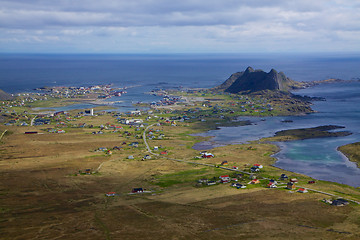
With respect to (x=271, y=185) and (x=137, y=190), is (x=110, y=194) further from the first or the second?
(x=271, y=185)

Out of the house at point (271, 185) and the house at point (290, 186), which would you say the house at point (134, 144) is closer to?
the house at point (271, 185)

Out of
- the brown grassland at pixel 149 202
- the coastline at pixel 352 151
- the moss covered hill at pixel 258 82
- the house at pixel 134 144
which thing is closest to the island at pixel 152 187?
the brown grassland at pixel 149 202

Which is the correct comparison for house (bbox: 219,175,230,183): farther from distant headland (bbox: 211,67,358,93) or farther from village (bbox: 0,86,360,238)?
distant headland (bbox: 211,67,358,93)

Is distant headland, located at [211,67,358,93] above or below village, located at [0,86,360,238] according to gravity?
above

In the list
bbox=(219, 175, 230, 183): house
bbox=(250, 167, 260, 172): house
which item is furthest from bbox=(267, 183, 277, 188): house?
bbox=(250, 167, 260, 172): house

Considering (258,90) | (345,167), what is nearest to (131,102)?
(258,90)

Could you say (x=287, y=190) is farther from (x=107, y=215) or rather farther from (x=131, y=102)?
(x=131, y=102)

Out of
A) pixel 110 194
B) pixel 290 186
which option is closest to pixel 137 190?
pixel 110 194

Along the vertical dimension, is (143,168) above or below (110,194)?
below

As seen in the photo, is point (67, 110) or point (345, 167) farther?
point (67, 110)
